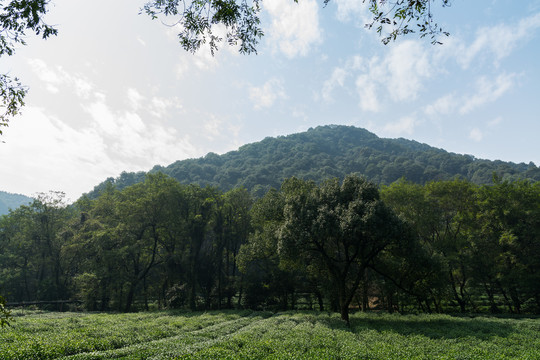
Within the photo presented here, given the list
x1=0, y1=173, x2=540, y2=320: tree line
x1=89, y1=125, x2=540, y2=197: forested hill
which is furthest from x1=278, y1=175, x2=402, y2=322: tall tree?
x1=89, y1=125, x2=540, y2=197: forested hill

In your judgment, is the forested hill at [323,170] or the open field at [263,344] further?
the forested hill at [323,170]

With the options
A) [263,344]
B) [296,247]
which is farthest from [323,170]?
[263,344]

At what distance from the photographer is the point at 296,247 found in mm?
27688

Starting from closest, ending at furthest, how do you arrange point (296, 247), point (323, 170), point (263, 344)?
point (263, 344) → point (296, 247) → point (323, 170)

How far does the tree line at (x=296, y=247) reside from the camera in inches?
1083

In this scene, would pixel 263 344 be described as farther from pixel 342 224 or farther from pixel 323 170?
pixel 323 170

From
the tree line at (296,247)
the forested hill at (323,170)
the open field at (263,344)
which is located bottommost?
the open field at (263,344)

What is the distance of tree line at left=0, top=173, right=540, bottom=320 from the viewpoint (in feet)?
90.3

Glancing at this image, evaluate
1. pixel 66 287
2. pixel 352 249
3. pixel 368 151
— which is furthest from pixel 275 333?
pixel 368 151

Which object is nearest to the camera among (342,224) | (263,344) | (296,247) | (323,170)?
(263,344)

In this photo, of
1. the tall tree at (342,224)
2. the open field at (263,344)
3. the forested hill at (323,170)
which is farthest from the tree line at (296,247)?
the forested hill at (323,170)

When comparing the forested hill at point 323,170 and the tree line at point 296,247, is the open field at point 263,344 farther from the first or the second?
the forested hill at point 323,170

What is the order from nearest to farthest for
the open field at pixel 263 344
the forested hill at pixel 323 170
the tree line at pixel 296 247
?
the open field at pixel 263 344
the tree line at pixel 296 247
the forested hill at pixel 323 170

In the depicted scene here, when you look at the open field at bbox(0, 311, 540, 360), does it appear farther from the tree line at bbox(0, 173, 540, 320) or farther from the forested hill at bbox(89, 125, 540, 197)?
the forested hill at bbox(89, 125, 540, 197)
